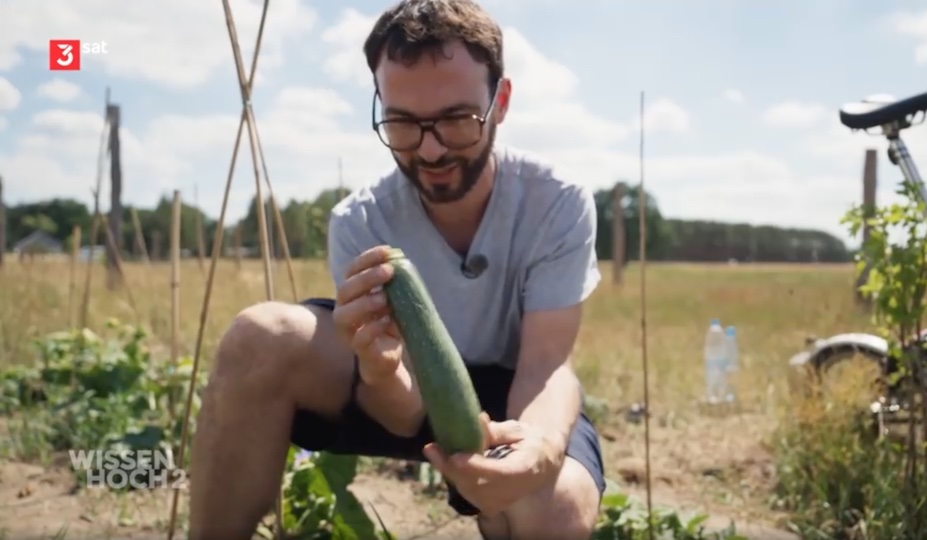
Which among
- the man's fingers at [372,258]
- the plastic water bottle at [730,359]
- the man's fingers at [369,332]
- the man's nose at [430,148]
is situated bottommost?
the plastic water bottle at [730,359]

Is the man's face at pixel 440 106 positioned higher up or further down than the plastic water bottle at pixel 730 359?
higher up

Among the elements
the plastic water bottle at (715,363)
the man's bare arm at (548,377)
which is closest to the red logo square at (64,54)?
the man's bare arm at (548,377)

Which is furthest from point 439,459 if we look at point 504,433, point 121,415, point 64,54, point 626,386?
point 626,386

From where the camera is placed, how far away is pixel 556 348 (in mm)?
2359

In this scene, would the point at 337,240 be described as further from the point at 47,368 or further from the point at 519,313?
the point at 47,368

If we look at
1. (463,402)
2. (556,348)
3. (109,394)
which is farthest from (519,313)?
(109,394)

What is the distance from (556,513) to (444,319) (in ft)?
2.36

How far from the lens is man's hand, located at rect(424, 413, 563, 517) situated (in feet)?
5.67

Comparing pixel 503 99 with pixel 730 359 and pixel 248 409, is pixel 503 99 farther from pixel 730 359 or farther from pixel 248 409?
pixel 730 359

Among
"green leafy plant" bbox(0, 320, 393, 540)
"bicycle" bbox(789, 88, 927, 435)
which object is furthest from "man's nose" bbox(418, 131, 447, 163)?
"bicycle" bbox(789, 88, 927, 435)

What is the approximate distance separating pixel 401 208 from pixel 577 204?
0.50m

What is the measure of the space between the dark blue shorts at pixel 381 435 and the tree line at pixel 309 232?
52.5 inches

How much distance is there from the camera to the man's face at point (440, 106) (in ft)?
7.09

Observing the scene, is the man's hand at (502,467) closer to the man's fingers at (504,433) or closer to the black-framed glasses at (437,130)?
the man's fingers at (504,433)
